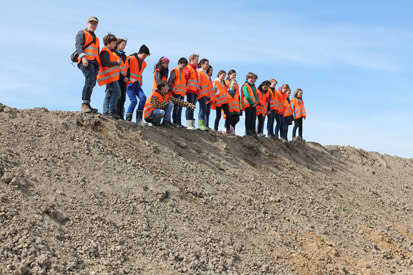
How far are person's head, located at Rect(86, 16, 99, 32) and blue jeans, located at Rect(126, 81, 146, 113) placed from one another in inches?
57.3

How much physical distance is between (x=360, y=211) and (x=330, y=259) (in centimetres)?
358

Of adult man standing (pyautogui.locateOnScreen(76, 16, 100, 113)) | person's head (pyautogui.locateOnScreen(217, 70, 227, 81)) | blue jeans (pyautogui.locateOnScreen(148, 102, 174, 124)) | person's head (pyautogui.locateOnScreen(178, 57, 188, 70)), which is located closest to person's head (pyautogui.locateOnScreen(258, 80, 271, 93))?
person's head (pyautogui.locateOnScreen(217, 70, 227, 81))

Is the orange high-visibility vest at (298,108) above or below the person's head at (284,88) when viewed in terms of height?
below

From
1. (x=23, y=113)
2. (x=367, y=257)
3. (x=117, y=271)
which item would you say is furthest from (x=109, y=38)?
(x=367, y=257)

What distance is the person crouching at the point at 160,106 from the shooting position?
10047mm

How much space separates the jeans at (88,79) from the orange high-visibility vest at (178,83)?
220 centimetres

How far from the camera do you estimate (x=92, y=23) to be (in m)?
8.97

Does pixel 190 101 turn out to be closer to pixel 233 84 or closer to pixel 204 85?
pixel 204 85

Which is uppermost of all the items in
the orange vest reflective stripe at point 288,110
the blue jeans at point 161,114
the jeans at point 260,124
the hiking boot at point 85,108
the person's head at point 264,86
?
the person's head at point 264,86

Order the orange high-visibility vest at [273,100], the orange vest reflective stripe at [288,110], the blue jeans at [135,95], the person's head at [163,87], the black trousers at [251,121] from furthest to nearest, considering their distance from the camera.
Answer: the orange vest reflective stripe at [288,110] < the orange high-visibility vest at [273,100] < the black trousers at [251,121] < the person's head at [163,87] < the blue jeans at [135,95]

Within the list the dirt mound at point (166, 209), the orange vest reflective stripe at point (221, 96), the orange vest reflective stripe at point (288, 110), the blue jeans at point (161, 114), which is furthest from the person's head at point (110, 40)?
the orange vest reflective stripe at point (288, 110)

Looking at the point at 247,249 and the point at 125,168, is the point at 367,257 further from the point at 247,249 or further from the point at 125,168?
the point at 125,168

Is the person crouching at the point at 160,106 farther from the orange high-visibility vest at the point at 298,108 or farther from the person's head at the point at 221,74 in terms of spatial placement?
the orange high-visibility vest at the point at 298,108

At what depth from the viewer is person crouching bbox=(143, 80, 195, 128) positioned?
10047 millimetres
